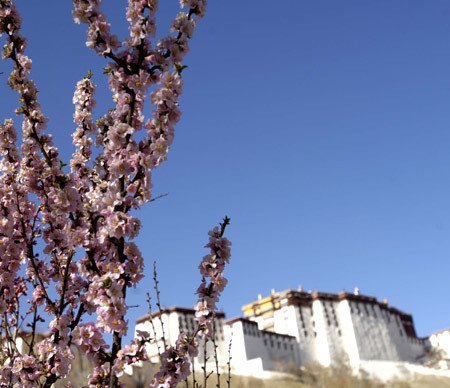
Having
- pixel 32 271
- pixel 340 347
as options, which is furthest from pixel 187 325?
pixel 32 271

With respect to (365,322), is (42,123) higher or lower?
lower

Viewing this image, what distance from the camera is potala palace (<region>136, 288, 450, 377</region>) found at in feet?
183

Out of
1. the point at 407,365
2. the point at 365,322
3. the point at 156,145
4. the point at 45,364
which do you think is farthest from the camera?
the point at 365,322

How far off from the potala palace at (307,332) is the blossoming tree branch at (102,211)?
48042 millimetres

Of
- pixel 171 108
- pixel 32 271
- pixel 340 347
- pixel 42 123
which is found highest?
pixel 340 347

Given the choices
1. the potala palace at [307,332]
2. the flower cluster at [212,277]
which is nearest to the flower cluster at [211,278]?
the flower cluster at [212,277]

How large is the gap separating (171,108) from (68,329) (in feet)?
7.39

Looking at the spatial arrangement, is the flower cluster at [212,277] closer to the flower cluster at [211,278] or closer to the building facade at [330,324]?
the flower cluster at [211,278]

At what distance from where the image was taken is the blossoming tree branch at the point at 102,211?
454 centimetres

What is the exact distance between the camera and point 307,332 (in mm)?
62719

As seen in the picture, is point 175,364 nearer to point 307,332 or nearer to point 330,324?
point 307,332

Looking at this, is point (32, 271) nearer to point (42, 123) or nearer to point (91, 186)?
point (91, 186)

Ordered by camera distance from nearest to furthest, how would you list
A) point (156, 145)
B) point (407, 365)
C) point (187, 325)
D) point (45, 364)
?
1. point (156, 145)
2. point (45, 364)
3. point (187, 325)
4. point (407, 365)

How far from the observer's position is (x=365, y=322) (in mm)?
66938
